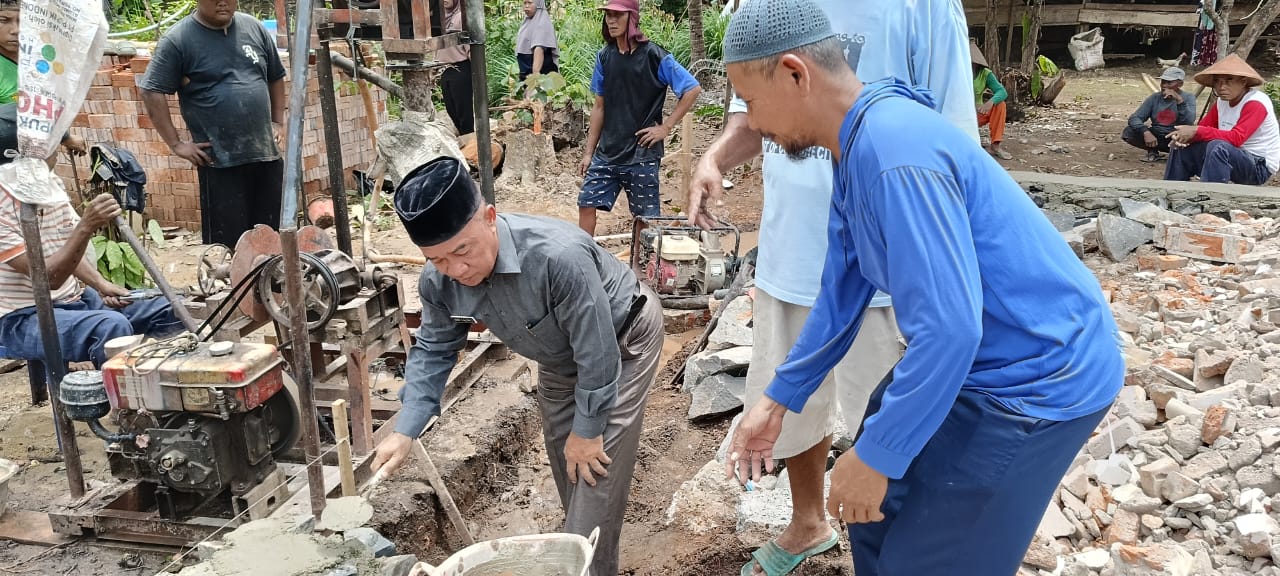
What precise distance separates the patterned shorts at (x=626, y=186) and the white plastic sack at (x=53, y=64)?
13.5 ft

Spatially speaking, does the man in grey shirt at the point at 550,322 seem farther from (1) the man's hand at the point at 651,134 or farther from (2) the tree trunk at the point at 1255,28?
(2) the tree trunk at the point at 1255,28

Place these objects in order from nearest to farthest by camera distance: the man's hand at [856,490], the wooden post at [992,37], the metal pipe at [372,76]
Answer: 1. the man's hand at [856,490]
2. the metal pipe at [372,76]
3. the wooden post at [992,37]

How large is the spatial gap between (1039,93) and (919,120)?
15277mm

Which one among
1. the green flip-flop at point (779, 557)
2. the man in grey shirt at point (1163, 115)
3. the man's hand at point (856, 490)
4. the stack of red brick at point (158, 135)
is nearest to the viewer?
the man's hand at point (856, 490)

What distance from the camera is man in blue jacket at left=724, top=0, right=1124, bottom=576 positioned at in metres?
1.78

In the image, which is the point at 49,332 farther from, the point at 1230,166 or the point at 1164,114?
the point at 1164,114

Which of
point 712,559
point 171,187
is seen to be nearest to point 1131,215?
point 712,559

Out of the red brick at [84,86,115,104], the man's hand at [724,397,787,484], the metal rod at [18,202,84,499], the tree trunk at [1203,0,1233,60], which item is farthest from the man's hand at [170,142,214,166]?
the tree trunk at [1203,0,1233,60]

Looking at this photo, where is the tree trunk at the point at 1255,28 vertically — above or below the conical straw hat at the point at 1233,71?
above

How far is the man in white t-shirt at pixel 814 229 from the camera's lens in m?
2.89

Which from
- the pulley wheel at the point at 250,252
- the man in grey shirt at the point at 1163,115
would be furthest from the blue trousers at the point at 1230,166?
the pulley wheel at the point at 250,252

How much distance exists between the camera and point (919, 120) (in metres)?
1.88

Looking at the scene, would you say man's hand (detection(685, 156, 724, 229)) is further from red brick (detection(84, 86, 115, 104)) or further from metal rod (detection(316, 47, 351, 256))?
red brick (detection(84, 86, 115, 104))

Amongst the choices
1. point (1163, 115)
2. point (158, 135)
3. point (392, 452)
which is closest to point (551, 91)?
point (158, 135)
